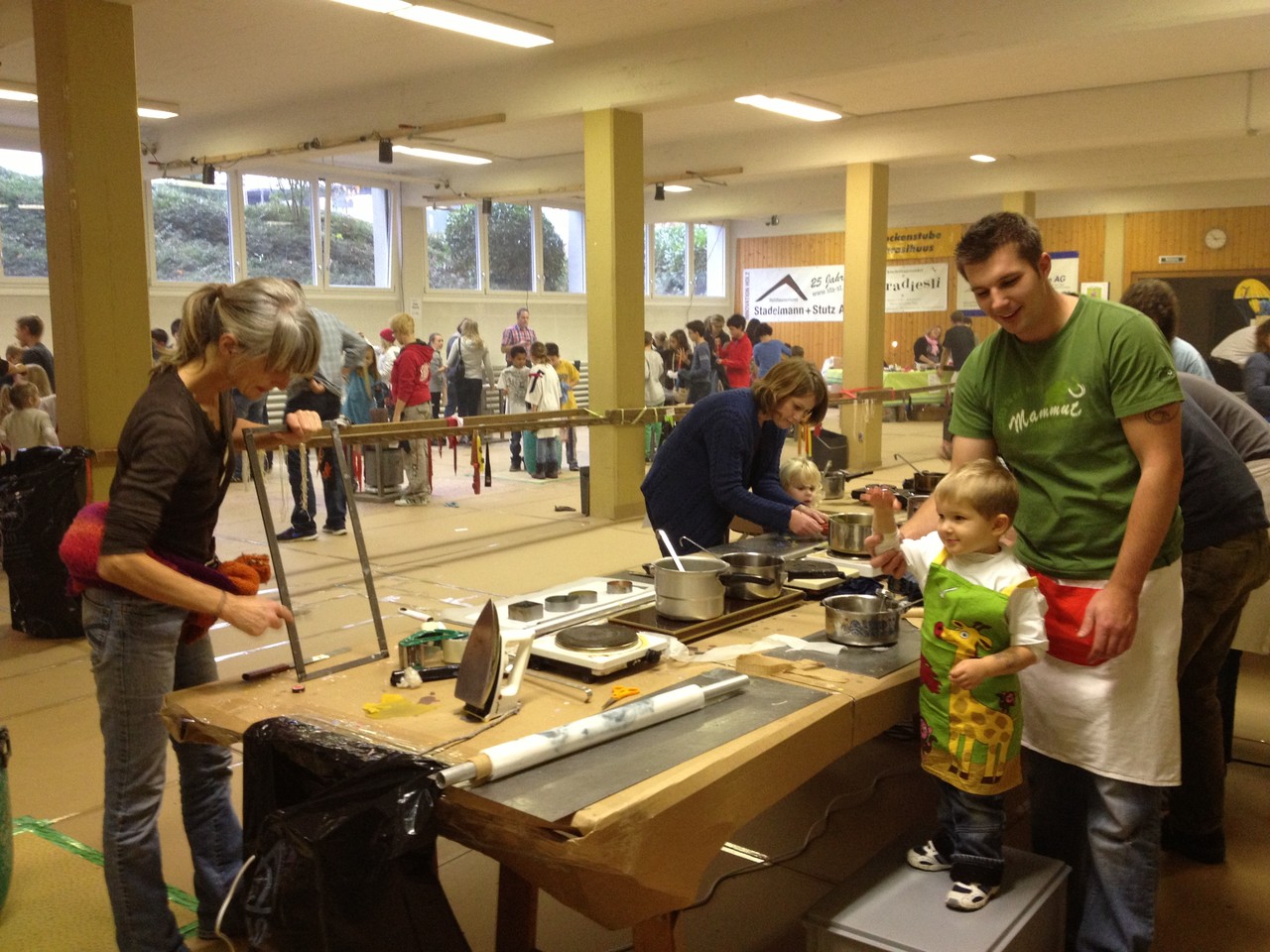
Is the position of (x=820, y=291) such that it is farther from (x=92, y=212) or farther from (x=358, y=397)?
(x=92, y=212)

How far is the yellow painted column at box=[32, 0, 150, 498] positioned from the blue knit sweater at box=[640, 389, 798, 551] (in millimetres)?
3433

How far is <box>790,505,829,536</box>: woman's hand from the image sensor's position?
12.3 ft

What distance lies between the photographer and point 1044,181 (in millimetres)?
14172

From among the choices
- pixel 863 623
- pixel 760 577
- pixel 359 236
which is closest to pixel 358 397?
pixel 359 236

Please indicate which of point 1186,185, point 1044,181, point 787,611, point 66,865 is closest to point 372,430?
point 66,865

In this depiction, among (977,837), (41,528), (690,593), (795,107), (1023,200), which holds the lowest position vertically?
(977,837)

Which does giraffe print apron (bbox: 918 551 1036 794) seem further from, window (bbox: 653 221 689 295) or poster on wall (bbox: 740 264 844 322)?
window (bbox: 653 221 689 295)

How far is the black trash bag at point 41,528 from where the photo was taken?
542 centimetres

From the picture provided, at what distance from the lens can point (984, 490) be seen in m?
2.21

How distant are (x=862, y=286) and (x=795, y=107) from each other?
2.10m

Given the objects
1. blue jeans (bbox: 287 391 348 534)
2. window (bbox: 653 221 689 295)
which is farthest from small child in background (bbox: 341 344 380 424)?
window (bbox: 653 221 689 295)

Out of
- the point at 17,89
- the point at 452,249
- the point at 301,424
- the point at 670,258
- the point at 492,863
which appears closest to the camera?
the point at 301,424

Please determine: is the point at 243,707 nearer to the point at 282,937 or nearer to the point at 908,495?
the point at 282,937

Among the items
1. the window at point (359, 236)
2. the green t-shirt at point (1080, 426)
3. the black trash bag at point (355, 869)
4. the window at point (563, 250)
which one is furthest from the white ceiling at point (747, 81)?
the black trash bag at point (355, 869)
